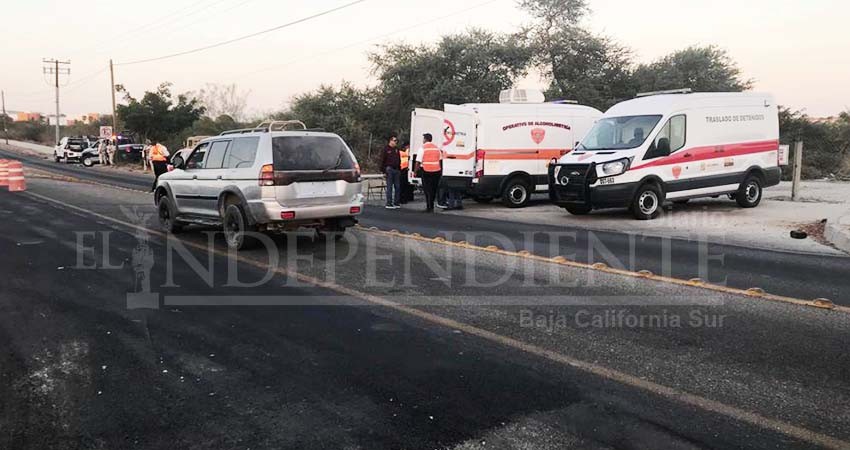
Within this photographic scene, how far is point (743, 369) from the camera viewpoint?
4.36 m

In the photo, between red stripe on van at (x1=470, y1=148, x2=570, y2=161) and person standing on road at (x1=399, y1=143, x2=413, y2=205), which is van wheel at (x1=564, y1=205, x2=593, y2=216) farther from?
person standing on road at (x1=399, y1=143, x2=413, y2=205)

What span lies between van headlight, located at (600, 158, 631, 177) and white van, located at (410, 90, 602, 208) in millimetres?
3523

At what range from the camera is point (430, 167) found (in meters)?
14.6

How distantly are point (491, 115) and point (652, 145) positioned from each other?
164 inches

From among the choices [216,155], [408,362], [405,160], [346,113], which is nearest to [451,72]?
[346,113]

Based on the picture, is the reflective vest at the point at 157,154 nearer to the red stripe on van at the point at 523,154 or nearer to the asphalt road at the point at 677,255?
the asphalt road at the point at 677,255

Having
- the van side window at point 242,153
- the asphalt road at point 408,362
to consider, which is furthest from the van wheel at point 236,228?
the asphalt road at point 408,362

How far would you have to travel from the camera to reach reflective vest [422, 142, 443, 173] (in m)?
14.5

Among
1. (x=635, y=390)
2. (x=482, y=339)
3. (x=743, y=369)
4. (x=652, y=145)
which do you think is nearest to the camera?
(x=635, y=390)

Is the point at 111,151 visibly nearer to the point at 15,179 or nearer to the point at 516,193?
the point at 15,179

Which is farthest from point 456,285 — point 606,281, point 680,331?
point 680,331

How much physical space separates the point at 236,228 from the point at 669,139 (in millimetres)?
8840

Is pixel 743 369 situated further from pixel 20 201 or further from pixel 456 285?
pixel 20 201

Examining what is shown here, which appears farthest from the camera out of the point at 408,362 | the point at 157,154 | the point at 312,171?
the point at 157,154
